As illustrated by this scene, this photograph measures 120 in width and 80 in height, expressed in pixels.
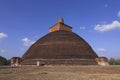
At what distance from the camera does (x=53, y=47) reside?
43.2m

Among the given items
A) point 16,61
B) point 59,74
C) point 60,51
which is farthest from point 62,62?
point 59,74

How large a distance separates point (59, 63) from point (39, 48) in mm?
6393

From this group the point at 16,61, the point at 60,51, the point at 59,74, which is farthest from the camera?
the point at 16,61

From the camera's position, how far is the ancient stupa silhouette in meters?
41.0

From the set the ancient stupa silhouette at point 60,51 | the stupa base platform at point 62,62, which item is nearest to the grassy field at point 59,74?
the stupa base platform at point 62,62

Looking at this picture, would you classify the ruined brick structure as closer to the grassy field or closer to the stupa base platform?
the stupa base platform

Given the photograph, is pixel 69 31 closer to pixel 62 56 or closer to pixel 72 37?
pixel 72 37

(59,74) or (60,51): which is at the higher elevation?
(60,51)

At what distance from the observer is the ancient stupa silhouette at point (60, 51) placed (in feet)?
135

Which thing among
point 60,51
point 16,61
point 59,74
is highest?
point 60,51

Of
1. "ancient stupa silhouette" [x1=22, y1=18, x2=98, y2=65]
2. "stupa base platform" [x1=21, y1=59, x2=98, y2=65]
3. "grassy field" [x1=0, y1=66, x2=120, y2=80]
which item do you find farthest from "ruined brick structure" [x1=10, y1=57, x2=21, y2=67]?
"grassy field" [x1=0, y1=66, x2=120, y2=80]

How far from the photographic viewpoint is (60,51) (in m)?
42.1

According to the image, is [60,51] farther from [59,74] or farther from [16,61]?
[59,74]

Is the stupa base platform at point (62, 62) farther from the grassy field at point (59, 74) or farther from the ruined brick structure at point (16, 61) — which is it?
the grassy field at point (59, 74)
